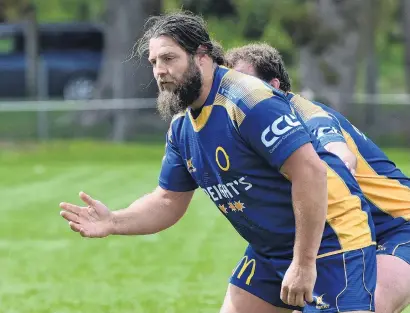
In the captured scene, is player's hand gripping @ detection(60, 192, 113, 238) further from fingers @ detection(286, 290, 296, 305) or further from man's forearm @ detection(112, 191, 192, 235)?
fingers @ detection(286, 290, 296, 305)

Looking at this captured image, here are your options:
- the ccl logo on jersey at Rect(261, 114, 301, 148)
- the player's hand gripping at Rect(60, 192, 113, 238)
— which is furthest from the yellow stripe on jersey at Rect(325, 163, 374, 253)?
the player's hand gripping at Rect(60, 192, 113, 238)

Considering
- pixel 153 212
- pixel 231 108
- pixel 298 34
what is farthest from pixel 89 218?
pixel 298 34

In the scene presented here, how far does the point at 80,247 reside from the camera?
1203 cm

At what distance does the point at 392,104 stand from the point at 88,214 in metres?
18.8

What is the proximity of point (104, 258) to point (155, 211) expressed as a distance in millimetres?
5736

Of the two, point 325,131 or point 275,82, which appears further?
point 275,82

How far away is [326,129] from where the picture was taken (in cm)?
527

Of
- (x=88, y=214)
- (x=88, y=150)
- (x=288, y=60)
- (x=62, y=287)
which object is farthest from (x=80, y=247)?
(x=288, y=60)

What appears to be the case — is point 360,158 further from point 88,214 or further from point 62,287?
point 62,287

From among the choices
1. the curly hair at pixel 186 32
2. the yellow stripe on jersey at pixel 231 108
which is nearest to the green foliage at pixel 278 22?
the curly hair at pixel 186 32

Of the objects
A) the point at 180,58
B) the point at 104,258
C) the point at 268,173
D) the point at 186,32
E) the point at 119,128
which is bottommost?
the point at 119,128

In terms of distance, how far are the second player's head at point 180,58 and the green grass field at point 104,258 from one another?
4002 millimetres

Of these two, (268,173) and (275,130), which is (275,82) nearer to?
(268,173)

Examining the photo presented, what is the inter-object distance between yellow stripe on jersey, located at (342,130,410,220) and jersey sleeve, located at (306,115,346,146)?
104 mm
